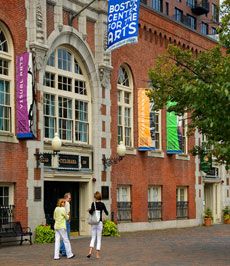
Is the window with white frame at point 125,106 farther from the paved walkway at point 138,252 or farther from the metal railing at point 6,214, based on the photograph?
the metal railing at point 6,214

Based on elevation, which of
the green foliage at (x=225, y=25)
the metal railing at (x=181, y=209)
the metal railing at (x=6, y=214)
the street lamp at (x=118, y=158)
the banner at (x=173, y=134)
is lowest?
the metal railing at (x=181, y=209)

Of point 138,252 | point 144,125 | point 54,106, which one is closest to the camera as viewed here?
point 138,252

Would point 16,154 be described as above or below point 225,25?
below

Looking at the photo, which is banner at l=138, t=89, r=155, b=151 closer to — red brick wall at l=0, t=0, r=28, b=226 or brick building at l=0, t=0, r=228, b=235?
brick building at l=0, t=0, r=228, b=235

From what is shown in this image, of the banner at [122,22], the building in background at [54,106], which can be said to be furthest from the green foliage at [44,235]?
the banner at [122,22]

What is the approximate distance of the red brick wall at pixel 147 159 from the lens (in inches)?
1172

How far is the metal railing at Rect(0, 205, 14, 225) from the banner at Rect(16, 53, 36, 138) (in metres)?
2.70

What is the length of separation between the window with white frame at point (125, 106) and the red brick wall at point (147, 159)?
10.8 inches

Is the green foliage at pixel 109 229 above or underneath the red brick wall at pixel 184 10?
underneath

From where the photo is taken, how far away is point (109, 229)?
87.1 ft

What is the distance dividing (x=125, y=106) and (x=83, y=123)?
149 inches

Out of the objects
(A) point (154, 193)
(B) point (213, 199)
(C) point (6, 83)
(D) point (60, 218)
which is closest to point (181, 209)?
(A) point (154, 193)

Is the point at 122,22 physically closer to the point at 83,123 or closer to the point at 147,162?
the point at 83,123

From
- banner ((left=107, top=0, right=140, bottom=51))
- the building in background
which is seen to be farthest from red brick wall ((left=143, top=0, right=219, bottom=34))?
banner ((left=107, top=0, right=140, bottom=51))
